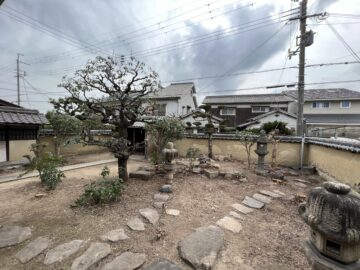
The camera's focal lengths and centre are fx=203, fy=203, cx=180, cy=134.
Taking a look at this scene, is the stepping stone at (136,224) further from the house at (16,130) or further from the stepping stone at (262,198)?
the house at (16,130)

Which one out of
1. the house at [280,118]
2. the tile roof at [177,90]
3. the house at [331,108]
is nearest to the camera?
the house at [280,118]

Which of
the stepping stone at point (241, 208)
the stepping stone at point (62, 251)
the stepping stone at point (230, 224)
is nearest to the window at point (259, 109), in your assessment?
the stepping stone at point (241, 208)

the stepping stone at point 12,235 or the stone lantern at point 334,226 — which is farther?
the stepping stone at point 12,235

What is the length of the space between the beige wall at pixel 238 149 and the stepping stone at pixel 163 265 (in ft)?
28.5

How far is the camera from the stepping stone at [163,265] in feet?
8.67

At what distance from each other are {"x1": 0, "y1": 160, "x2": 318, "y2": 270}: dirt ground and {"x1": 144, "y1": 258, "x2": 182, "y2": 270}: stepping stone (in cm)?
11

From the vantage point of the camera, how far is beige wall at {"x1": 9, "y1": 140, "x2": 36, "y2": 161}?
9.16 m

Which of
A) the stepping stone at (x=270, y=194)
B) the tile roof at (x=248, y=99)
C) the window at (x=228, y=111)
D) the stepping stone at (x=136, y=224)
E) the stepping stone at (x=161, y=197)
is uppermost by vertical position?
the tile roof at (x=248, y=99)

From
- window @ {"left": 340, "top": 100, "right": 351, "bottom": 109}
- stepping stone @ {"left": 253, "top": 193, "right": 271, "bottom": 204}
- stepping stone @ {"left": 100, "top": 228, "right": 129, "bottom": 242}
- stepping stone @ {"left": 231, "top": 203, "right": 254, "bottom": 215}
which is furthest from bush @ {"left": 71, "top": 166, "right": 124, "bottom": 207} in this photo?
window @ {"left": 340, "top": 100, "right": 351, "bottom": 109}

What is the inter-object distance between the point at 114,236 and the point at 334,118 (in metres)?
28.0

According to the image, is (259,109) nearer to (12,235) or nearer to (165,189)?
(165,189)

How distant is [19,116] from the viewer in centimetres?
918

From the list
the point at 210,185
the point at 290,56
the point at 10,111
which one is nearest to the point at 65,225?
the point at 210,185

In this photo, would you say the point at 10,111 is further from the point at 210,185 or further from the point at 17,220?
the point at 210,185
